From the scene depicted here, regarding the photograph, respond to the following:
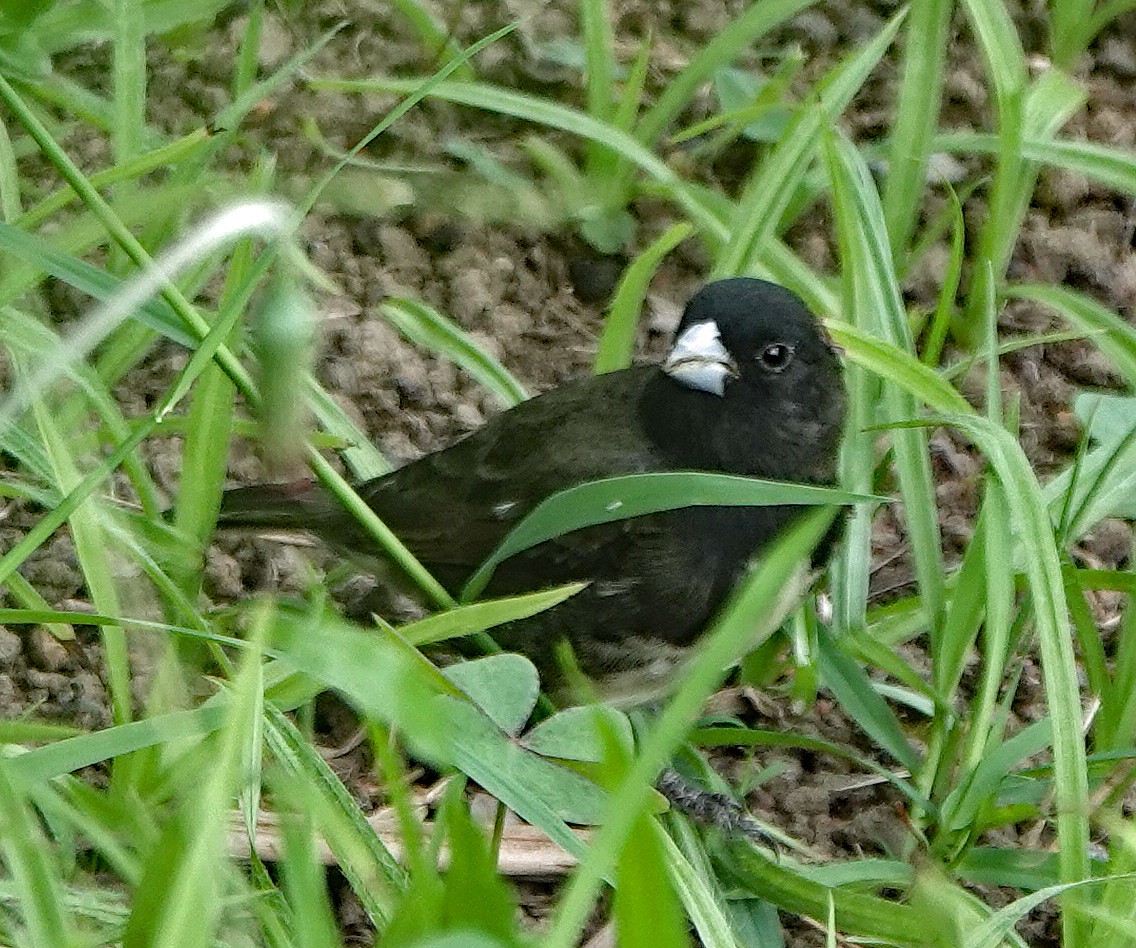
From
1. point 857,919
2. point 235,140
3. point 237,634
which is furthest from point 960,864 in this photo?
point 235,140

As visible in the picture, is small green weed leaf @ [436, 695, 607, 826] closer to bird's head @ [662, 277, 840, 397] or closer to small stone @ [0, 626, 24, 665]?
bird's head @ [662, 277, 840, 397]

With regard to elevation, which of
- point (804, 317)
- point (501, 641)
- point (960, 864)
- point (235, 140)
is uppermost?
point (235, 140)

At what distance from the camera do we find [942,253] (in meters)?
3.85

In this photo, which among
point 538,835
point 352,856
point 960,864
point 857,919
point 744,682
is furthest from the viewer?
point 744,682

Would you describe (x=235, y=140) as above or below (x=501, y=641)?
above

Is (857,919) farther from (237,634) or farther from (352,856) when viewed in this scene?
(237,634)

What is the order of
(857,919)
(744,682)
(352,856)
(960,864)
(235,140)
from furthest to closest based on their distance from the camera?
1. (235,140)
2. (744,682)
3. (960,864)
4. (857,919)
5. (352,856)

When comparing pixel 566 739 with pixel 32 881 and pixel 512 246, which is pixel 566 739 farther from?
pixel 512 246

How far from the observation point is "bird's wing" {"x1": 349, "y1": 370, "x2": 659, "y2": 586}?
2.88 metres

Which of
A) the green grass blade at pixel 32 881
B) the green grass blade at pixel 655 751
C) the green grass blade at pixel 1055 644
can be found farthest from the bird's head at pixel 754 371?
the green grass blade at pixel 32 881

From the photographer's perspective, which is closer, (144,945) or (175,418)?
(144,945)

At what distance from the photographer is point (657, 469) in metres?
2.83

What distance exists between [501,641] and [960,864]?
0.84m

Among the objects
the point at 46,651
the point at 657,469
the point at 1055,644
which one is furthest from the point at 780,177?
the point at 46,651
